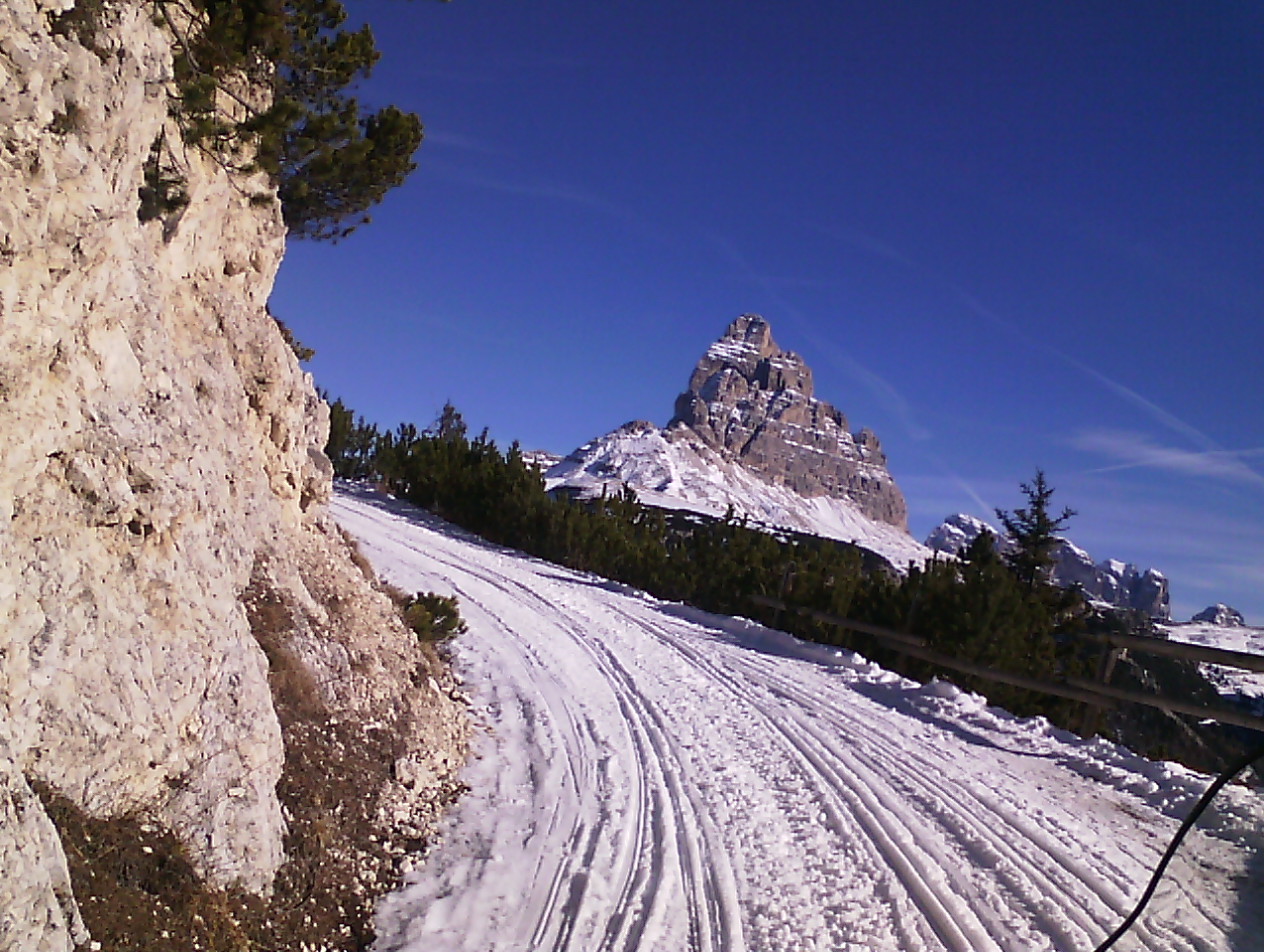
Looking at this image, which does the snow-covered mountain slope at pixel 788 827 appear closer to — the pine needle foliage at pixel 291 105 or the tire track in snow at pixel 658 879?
the tire track in snow at pixel 658 879

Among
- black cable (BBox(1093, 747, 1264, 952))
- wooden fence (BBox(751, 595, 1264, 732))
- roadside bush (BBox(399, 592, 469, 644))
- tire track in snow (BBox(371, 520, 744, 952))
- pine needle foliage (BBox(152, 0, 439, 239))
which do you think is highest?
pine needle foliage (BBox(152, 0, 439, 239))

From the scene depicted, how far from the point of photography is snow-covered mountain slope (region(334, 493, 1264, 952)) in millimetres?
4598

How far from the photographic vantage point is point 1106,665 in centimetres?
1001

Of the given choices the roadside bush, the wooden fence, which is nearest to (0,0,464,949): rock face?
the roadside bush

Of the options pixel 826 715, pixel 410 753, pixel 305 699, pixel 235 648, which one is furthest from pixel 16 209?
pixel 826 715

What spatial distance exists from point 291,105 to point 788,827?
7240 millimetres

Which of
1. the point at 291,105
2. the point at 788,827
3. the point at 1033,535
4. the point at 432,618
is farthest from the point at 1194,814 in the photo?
the point at 1033,535

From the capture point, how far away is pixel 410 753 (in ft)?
21.7

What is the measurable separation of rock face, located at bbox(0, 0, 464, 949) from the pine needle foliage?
0.88 meters

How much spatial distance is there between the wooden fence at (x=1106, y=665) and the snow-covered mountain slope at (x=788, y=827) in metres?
Result: 0.67

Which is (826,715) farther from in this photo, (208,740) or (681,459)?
(681,459)

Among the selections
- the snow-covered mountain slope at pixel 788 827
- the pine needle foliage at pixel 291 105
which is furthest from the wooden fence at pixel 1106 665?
the pine needle foliage at pixel 291 105

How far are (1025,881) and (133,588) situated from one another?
574cm

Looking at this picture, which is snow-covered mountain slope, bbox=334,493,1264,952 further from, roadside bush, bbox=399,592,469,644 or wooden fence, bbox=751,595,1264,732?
wooden fence, bbox=751,595,1264,732
